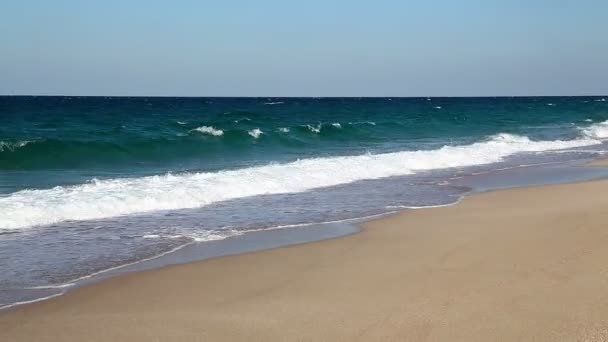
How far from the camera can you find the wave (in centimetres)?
1090

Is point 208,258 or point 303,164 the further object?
point 303,164

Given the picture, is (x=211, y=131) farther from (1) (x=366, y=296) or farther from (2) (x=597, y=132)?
(1) (x=366, y=296)

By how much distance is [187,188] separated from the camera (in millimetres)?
13367

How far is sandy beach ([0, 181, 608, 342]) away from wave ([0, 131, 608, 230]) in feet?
13.4

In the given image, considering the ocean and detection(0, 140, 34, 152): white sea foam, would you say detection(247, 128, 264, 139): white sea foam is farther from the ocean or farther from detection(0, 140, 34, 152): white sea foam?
detection(0, 140, 34, 152): white sea foam

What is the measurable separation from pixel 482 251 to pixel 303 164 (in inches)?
432

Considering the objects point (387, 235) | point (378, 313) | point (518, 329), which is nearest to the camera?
point (518, 329)

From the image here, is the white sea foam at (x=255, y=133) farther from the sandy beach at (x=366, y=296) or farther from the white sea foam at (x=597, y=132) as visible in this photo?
the sandy beach at (x=366, y=296)

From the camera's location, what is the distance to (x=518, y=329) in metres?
5.09

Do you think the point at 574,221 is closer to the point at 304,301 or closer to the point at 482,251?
the point at 482,251

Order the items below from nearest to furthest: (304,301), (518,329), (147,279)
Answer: (518,329)
(304,301)
(147,279)

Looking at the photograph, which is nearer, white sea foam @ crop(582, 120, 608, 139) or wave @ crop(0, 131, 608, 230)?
wave @ crop(0, 131, 608, 230)

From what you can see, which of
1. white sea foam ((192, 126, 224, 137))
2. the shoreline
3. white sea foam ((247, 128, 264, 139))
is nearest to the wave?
the shoreline

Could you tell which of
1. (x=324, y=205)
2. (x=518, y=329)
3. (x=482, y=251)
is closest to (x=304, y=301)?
(x=518, y=329)
